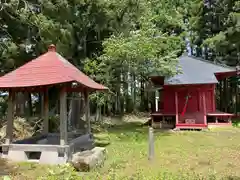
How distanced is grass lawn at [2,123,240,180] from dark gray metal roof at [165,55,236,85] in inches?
157

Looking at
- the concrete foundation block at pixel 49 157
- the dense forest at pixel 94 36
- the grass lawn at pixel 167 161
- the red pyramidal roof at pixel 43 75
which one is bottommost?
the grass lawn at pixel 167 161

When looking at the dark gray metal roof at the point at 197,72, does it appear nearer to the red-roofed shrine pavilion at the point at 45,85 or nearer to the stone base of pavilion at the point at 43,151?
the red-roofed shrine pavilion at the point at 45,85

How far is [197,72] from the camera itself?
1862 centimetres

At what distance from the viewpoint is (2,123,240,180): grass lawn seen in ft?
23.7

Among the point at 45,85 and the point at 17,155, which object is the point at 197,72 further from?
the point at 17,155

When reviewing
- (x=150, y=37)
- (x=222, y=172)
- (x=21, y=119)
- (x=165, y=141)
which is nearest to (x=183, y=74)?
(x=150, y=37)

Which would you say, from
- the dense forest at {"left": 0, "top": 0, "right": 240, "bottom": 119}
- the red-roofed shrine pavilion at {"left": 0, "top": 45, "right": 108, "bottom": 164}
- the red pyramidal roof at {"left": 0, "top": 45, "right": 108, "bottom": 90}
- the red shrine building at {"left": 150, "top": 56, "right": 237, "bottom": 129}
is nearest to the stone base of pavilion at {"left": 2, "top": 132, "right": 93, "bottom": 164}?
the red-roofed shrine pavilion at {"left": 0, "top": 45, "right": 108, "bottom": 164}

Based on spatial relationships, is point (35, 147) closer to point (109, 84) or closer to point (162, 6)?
point (109, 84)

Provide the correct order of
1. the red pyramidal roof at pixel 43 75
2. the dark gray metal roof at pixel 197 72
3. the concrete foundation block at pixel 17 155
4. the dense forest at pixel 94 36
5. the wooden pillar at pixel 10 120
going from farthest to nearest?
1. the dark gray metal roof at pixel 197 72
2. the dense forest at pixel 94 36
3. the wooden pillar at pixel 10 120
4. the concrete foundation block at pixel 17 155
5. the red pyramidal roof at pixel 43 75

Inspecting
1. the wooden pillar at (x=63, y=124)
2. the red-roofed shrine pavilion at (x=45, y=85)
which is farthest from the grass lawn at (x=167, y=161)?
the wooden pillar at (x=63, y=124)

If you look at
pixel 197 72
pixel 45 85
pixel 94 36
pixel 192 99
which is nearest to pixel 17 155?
pixel 45 85

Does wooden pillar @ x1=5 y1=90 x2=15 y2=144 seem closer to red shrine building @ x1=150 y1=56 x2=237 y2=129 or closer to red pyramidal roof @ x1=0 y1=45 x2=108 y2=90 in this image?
red pyramidal roof @ x1=0 y1=45 x2=108 y2=90

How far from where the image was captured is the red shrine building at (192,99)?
17594mm

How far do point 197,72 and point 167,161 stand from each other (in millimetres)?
10563
